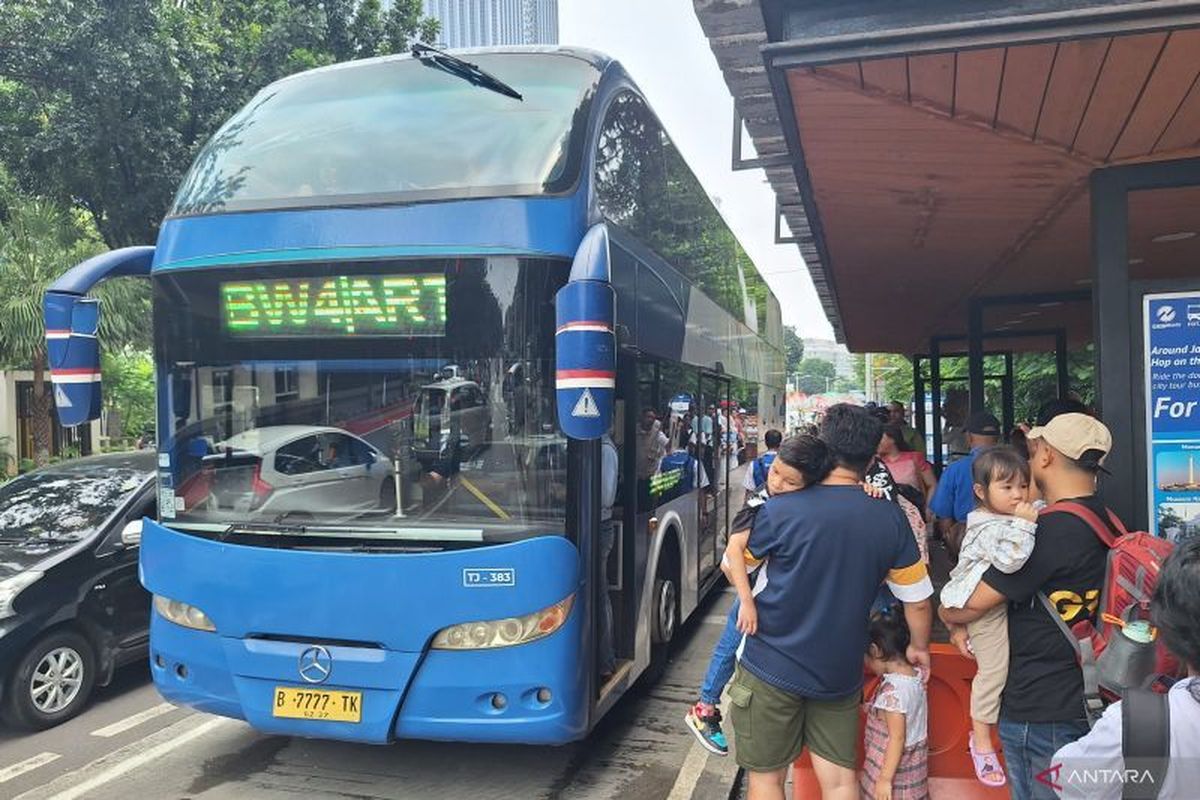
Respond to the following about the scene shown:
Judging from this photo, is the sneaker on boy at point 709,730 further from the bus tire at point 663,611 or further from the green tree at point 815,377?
the green tree at point 815,377

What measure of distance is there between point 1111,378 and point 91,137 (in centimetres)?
1168

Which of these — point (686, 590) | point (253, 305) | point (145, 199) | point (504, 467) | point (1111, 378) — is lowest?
point (686, 590)

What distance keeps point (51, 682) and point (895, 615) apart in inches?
198

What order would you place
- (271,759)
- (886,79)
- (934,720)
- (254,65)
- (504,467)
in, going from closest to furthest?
(886,79) → (934,720) → (504,467) → (271,759) → (254,65)

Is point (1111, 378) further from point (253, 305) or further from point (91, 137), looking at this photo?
point (91, 137)

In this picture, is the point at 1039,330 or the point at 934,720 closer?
the point at 934,720

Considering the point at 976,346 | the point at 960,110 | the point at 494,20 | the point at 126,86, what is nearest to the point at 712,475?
the point at 976,346

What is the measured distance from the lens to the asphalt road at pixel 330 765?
4.25 meters

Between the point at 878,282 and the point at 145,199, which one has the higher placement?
the point at 145,199

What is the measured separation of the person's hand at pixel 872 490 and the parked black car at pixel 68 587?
464 cm

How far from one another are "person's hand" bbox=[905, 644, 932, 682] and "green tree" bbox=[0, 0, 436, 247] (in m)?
11.3

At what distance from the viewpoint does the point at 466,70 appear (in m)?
4.41

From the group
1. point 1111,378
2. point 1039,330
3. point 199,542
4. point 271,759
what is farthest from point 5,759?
point 1039,330

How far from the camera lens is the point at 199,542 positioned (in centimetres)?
408
